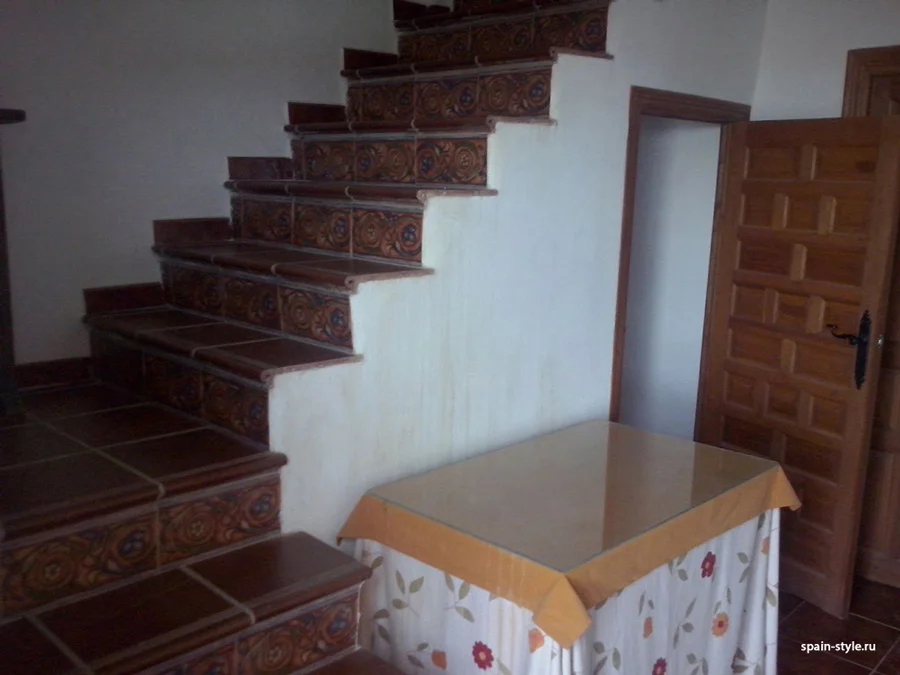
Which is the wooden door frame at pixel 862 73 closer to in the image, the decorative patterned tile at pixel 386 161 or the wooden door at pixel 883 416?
the wooden door at pixel 883 416

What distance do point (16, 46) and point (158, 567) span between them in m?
1.53

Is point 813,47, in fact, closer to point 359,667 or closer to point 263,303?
point 263,303

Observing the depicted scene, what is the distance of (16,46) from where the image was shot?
229 cm

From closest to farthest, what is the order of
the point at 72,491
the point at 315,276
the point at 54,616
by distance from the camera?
the point at 54,616
the point at 72,491
the point at 315,276

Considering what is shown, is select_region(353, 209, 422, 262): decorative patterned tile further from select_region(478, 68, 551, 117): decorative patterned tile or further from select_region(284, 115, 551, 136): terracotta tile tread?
select_region(478, 68, 551, 117): decorative patterned tile

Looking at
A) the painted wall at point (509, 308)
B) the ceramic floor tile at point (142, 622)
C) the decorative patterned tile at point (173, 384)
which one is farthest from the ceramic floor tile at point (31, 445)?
the painted wall at point (509, 308)

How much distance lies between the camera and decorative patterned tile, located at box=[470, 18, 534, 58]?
2914 millimetres

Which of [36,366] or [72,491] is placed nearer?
[72,491]

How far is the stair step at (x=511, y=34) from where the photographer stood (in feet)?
8.57

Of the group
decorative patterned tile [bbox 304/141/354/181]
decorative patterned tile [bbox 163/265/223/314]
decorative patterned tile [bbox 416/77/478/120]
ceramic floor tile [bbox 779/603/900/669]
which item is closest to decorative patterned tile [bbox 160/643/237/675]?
decorative patterned tile [bbox 163/265/223/314]

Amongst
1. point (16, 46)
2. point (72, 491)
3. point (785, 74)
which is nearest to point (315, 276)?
point (72, 491)

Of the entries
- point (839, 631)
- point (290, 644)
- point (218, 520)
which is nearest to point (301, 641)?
point (290, 644)

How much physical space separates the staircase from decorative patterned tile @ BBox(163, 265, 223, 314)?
0.01 meters

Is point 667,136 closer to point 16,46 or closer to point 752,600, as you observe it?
point 752,600
